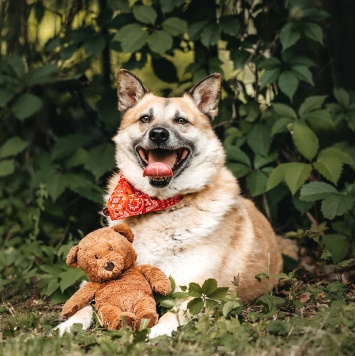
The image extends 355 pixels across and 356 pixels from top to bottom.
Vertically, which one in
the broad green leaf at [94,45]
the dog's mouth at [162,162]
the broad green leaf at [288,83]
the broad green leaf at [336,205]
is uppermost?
the broad green leaf at [94,45]

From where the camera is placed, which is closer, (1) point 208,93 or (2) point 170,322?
(2) point 170,322

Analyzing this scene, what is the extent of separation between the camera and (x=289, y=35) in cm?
457

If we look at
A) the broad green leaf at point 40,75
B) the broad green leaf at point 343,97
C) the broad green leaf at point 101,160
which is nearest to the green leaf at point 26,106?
the broad green leaf at point 40,75

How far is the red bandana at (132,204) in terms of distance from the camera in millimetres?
3584

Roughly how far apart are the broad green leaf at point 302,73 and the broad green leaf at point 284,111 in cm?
25

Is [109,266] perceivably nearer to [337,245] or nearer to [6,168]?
[337,245]

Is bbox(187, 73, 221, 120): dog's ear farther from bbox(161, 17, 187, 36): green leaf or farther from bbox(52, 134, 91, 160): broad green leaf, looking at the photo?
bbox(52, 134, 91, 160): broad green leaf

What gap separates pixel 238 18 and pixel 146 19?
0.82 m

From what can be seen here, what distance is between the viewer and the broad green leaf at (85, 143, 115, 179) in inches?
195

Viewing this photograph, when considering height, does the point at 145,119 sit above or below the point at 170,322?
above

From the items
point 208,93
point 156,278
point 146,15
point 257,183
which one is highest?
point 146,15

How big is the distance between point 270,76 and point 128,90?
1224 millimetres

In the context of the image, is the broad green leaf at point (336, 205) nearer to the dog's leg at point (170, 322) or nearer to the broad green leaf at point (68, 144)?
the dog's leg at point (170, 322)

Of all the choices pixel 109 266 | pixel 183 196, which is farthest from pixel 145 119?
pixel 109 266
